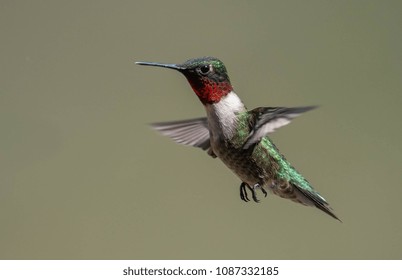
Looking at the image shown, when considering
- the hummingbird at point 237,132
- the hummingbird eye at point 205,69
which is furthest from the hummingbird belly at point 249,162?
the hummingbird eye at point 205,69

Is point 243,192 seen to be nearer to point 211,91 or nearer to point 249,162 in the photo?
point 249,162

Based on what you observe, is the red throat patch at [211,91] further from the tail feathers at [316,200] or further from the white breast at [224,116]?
the tail feathers at [316,200]

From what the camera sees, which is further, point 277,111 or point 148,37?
point 148,37

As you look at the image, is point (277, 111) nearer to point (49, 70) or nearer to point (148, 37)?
point (148, 37)

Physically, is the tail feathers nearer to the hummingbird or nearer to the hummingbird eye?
the hummingbird

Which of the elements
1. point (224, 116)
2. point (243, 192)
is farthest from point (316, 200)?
point (224, 116)

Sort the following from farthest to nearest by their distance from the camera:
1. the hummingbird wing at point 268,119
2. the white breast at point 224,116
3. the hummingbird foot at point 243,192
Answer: the hummingbird foot at point 243,192, the white breast at point 224,116, the hummingbird wing at point 268,119
